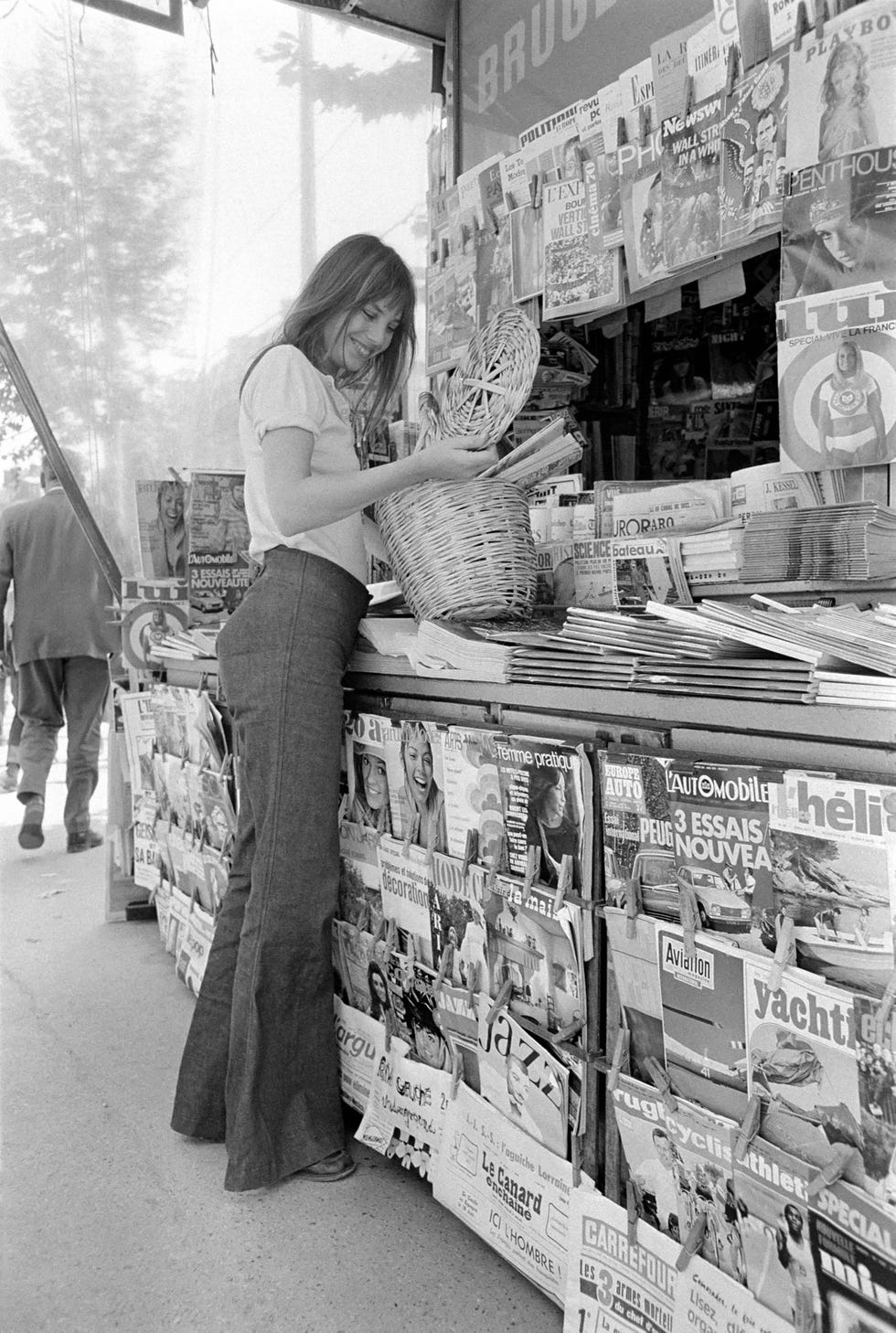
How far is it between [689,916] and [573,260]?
1.43 metres

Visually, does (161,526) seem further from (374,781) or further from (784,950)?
(784,950)

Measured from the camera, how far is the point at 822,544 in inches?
57.9

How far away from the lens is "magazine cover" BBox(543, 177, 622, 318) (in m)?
2.06

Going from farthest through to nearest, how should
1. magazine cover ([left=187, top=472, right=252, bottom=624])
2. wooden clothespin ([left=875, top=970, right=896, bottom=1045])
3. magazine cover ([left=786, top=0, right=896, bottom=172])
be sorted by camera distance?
magazine cover ([left=187, top=472, right=252, bottom=624])
magazine cover ([left=786, top=0, right=896, bottom=172])
wooden clothespin ([left=875, top=970, right=896, bottom=1045])

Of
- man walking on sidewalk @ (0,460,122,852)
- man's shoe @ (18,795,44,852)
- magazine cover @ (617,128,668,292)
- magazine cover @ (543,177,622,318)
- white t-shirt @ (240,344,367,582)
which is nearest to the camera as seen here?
white t-shirt @ (240,344,367,582)

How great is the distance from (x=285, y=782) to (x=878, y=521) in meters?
0.96

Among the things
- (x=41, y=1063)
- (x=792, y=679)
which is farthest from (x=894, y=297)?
(x=41, y=1063)

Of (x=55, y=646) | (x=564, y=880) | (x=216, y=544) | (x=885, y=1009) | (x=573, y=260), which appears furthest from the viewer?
(x=55, y=646)

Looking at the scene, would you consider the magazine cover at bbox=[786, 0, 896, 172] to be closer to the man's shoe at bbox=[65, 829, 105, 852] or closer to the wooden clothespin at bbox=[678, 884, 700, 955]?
the wooden clothespin at bbox=[678, 884, 700, 955]

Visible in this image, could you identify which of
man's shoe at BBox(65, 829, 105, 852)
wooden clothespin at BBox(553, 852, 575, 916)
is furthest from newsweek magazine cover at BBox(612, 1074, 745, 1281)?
man's shoe at BBox(65, 829, 105, 852)

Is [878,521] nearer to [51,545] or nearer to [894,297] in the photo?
[894,297]

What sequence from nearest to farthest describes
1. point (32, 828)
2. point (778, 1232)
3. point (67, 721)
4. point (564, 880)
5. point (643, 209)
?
point (778, 1232), point (564, 880), point (643, 209), point (32, 828), point (67, 721)

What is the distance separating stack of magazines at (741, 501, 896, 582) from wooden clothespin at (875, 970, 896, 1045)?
604 millimetres

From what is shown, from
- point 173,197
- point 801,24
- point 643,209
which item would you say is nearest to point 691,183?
point 643,209
